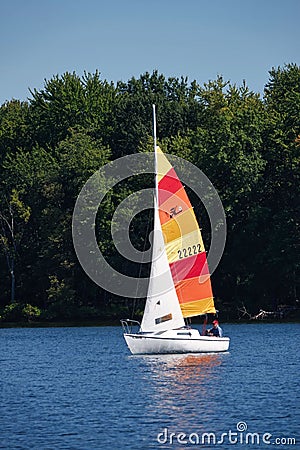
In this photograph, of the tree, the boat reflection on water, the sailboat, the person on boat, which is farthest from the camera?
the tree

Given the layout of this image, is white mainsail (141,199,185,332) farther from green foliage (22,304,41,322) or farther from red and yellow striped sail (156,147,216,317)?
green foliage (22,304,41,322)

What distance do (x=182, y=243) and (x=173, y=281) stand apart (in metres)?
1.91

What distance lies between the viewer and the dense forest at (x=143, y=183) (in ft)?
283

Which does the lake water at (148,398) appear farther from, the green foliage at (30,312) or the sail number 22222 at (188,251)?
the green foliage at (30,312)

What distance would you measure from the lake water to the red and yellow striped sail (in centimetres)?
295

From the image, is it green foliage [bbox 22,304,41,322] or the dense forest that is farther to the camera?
green foliage [bbox 22,304,41,322]

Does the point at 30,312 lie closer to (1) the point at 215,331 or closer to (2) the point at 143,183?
(2) the point at 143,183

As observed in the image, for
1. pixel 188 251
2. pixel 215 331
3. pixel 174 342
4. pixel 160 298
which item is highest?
pixel 188 251

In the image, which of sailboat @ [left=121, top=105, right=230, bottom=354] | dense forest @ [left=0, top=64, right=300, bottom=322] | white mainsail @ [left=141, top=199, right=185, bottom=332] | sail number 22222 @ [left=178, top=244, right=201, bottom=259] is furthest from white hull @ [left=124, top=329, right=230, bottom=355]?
dense forest @ [left=0, top=64, right=300, bottom=322]

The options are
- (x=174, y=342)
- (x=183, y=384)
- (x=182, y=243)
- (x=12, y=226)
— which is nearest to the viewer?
(x=183, y=384)

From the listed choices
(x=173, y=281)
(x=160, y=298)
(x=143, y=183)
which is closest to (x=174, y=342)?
(x=160, y=298)

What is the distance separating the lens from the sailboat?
50.3 m

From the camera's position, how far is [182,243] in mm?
51094

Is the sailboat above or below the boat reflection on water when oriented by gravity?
above
